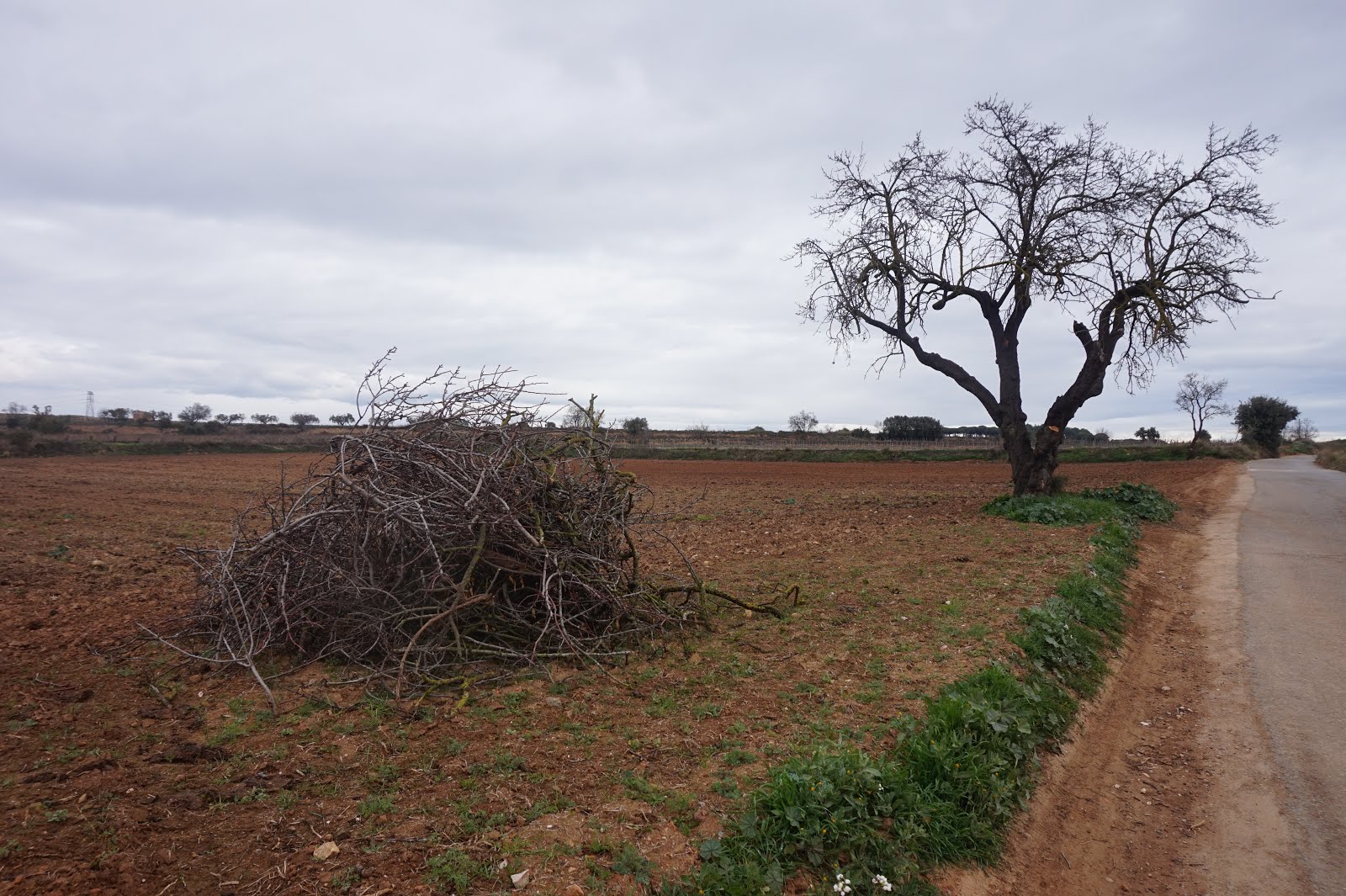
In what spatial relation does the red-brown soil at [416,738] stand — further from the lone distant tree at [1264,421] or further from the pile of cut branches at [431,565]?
the lone distant tree at [1264,421]

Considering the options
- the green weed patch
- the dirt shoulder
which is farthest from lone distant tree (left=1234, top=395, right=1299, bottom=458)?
the dirt shoulder

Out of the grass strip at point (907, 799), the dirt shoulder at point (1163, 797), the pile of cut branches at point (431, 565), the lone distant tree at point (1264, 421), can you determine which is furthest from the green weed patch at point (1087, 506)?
the lone distant tree at point (1264, 421)

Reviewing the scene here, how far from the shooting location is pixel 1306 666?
583cm

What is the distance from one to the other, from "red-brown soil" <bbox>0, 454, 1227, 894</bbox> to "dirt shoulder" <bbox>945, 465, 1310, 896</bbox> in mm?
872

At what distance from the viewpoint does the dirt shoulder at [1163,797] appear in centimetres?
334

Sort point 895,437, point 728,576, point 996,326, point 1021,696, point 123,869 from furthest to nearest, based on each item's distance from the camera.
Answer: point 895,437, point 996,326, point 728,576, point 1021,696, point 123,869

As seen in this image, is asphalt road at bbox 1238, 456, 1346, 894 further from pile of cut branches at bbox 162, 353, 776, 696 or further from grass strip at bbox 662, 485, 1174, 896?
pile of cut branches at bbox 162, 353, 776, 696

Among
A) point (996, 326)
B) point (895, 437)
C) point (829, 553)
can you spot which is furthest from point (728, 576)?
point (895, 437)

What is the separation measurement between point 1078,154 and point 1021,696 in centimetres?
1401

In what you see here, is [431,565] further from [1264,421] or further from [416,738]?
[1264,421]

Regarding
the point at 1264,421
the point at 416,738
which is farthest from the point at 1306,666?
the point at 1264,421

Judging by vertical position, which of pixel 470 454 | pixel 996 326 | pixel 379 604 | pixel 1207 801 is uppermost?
pixel 996 326

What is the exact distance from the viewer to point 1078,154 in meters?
14.9

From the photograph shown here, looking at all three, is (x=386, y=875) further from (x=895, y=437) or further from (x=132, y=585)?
(x=895, y=437)
